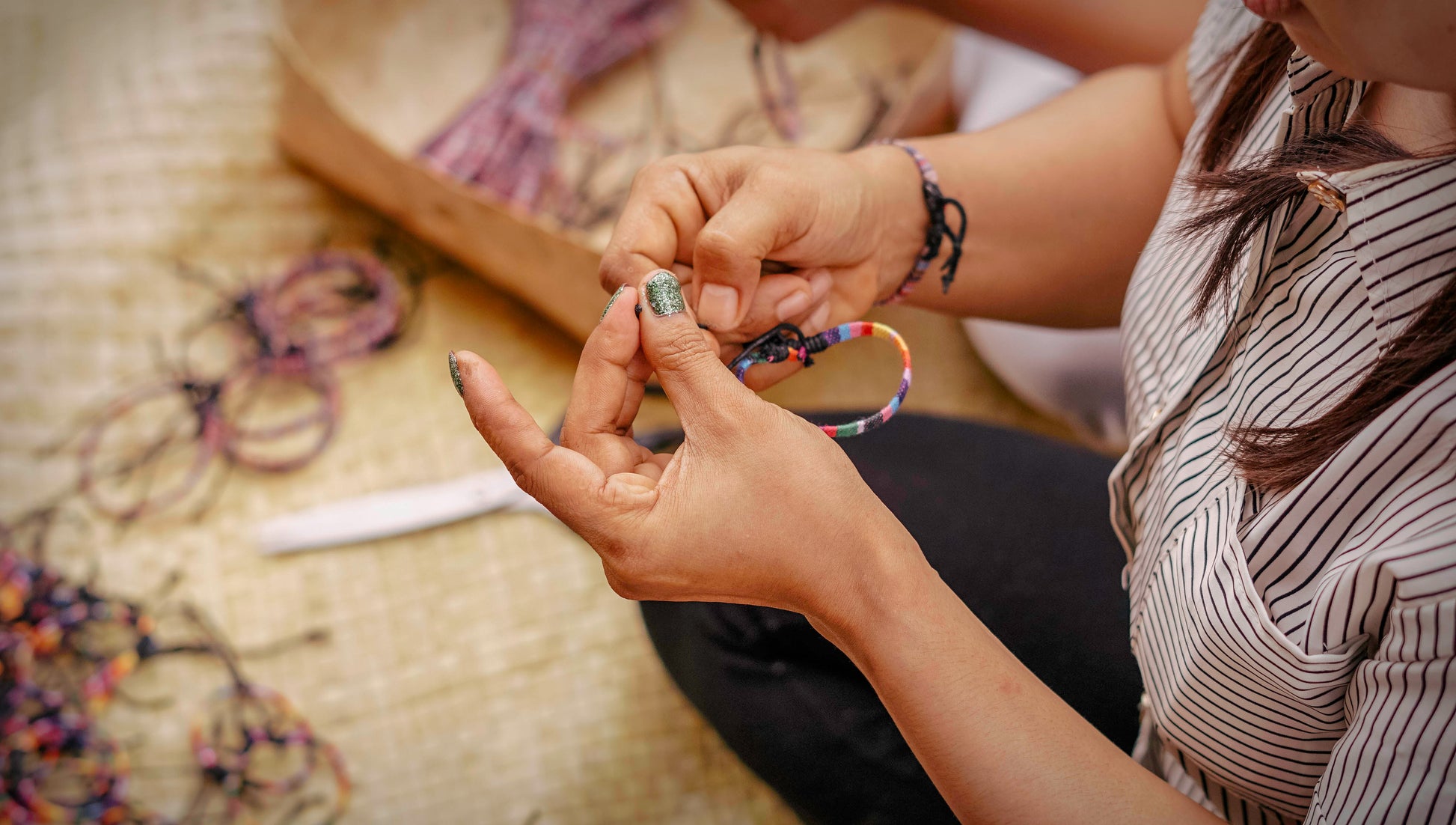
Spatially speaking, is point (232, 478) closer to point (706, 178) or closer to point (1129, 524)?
point (706, 178)

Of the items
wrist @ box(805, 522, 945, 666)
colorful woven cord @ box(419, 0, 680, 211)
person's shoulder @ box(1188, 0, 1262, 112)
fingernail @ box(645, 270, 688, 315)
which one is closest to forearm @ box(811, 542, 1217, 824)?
wrist @ box(805, 522, 945, 666)

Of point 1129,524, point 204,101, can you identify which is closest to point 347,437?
point 204,101

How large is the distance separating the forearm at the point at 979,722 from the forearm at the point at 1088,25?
0.95 metres

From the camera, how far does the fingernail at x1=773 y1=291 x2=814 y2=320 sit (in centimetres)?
79

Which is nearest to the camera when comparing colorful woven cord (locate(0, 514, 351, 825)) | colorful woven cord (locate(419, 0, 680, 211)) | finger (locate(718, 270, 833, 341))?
finger (locate(718, 270, 833, 341))

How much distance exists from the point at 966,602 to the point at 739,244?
40cm

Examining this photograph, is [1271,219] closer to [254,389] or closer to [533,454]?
[533,454]

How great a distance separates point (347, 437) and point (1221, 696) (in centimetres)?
118

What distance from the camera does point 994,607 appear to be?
82 centimetres

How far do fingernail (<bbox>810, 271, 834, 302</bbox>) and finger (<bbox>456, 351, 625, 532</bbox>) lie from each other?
0.31 m

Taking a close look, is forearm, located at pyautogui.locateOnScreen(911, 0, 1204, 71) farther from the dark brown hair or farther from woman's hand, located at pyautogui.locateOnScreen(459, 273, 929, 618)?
woman's hand, located at pyautogui.locateOnScreen(459, 273, 929, 618)

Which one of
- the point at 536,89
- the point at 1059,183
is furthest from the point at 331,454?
the point at 1059,183

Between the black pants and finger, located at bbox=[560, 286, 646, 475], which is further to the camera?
the black pants

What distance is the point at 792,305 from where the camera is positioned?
79 cm
